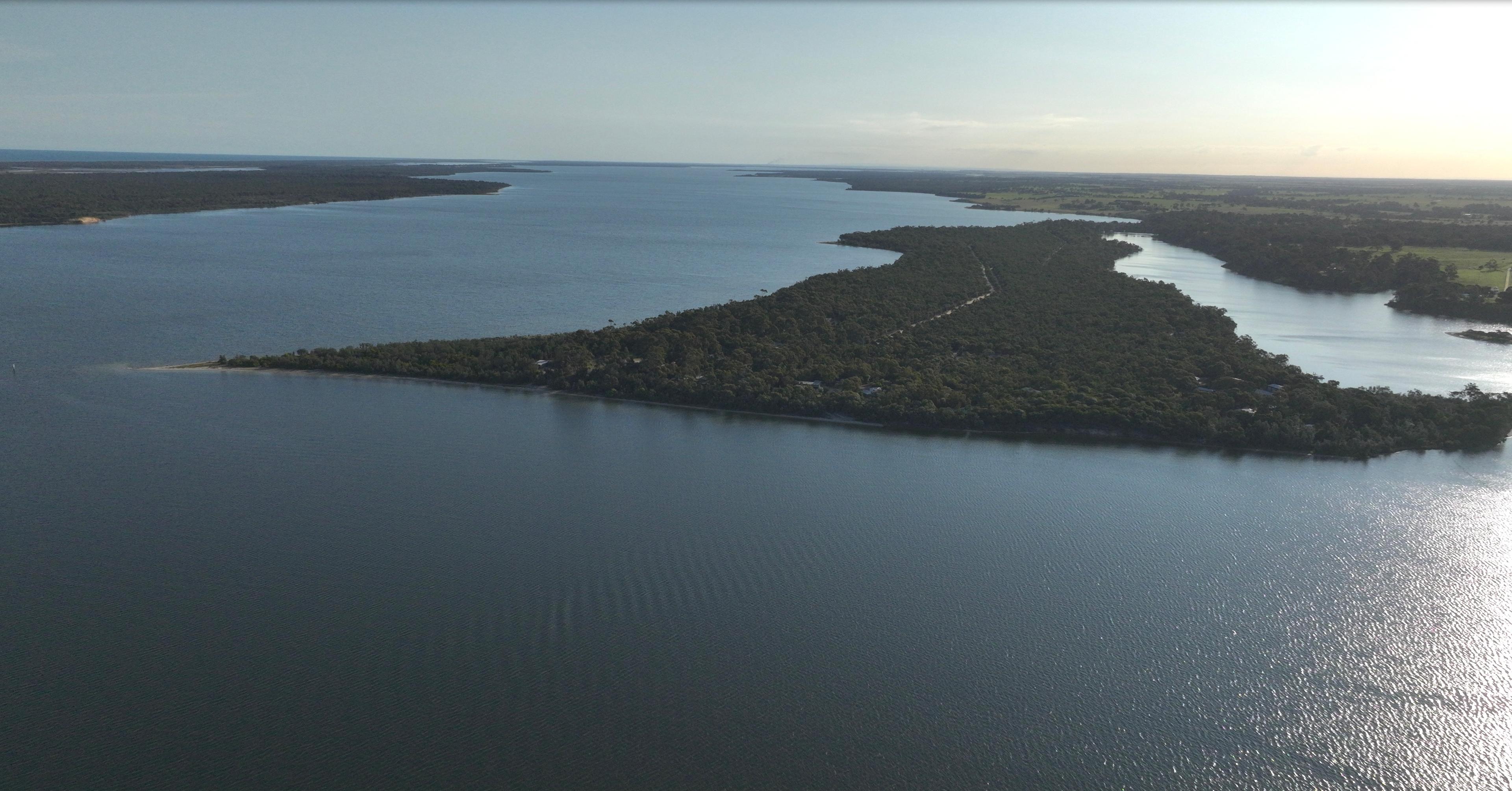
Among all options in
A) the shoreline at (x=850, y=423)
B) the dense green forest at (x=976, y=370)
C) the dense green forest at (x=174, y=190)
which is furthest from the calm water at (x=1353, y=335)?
the dense green forest at (x=174, y=190)

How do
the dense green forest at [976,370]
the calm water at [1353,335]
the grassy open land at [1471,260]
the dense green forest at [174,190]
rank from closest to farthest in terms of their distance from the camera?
the dense green forest at [976,370], the calm water at [1353,335], the grassy open land at [1471,260], the dense green forest at [174,190]

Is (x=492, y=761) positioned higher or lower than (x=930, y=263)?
lower

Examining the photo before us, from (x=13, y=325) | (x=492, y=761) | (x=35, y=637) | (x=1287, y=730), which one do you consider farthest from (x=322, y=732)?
(x=13, y=325)

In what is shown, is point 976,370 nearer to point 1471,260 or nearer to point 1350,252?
point 1350,252

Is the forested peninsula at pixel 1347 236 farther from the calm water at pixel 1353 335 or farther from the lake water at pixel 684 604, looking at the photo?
the lake water at pixel 684 604

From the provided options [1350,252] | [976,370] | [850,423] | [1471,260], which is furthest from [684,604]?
[1471,260]

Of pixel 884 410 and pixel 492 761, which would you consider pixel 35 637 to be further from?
pixel 884 410

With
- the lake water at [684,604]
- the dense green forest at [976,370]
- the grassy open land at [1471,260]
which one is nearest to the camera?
the lake water at [684,604]
